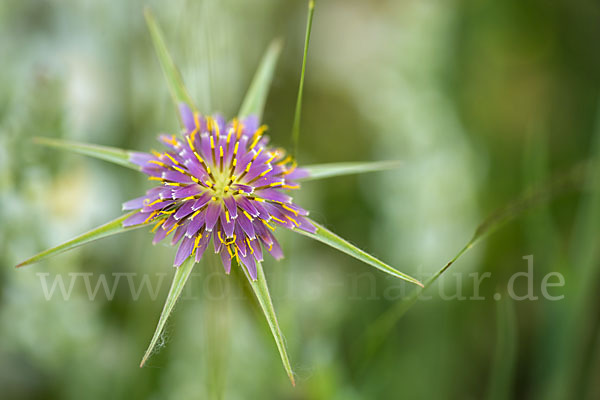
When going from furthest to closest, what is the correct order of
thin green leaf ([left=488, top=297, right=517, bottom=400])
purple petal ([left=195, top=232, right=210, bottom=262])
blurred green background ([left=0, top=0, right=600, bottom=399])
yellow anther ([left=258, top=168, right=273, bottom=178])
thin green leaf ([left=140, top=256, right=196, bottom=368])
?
blurred green background ([left=0, top=0, right=600, bottom=399]) < thin green leaf ([left=488, top=297, right=517, bottom=400]) < yellow anther ([left=258, top=168, right=273, bottom=178]) < purple petal ([left=195, top=232, right=210, bottom=262]) < thin green leaf ([left=140, top=256, right=196, bottom=368])

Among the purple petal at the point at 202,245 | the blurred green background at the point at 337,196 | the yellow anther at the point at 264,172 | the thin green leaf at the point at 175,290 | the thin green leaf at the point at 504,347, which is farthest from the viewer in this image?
the blurred green background at the point at 337,196

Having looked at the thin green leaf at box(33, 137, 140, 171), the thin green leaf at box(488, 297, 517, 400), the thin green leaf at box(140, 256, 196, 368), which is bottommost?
the thin green leaf at box(488, 297, 517, 400)

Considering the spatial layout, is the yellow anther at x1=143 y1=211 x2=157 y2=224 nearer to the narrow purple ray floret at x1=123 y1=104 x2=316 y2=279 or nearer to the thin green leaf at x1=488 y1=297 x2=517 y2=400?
the narrow purple ray floret at x1=123 y1=104 x2=316 y2=279

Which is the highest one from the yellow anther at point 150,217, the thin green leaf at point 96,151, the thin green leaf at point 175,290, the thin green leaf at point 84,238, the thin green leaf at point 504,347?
the thin green leaf at point 96,151


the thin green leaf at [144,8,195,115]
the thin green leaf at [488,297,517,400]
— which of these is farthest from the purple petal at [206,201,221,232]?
the thin green leaf at [488,297,517,400]

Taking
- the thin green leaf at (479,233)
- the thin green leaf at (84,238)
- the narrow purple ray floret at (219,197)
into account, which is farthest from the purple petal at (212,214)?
the thin green leaf at (479,233)

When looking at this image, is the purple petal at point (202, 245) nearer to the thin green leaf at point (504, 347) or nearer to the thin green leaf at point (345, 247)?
the thin green leaf at point (345, 247)
